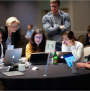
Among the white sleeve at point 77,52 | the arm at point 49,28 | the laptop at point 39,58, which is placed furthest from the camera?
the arm at point 49,28

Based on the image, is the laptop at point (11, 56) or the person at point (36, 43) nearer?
the laptop at point (11, 56)

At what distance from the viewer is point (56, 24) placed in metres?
3.28

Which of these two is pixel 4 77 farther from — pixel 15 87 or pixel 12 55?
pixel 12 55

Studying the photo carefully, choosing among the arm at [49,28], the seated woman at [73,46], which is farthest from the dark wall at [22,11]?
the seated woman at [73,46]

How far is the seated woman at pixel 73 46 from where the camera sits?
105 inches

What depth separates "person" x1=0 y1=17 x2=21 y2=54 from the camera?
3121mm

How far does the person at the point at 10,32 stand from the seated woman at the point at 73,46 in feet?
3.26

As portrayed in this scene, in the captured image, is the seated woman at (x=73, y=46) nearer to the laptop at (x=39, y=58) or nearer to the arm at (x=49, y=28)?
the arm at (x=49, y=28)

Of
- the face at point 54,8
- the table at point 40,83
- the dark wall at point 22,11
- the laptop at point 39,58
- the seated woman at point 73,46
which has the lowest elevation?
the table at point 40,83

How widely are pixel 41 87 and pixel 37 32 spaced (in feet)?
4.96

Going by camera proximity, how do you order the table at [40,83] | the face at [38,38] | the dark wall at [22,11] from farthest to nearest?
the dark wall at [22,11] < the face at [38,38] < the table at [40,83]

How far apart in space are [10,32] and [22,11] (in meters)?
6.51

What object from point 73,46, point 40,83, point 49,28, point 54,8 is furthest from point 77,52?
point 40,83

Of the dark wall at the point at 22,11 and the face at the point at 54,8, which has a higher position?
the dark wall at the point at 22,11
